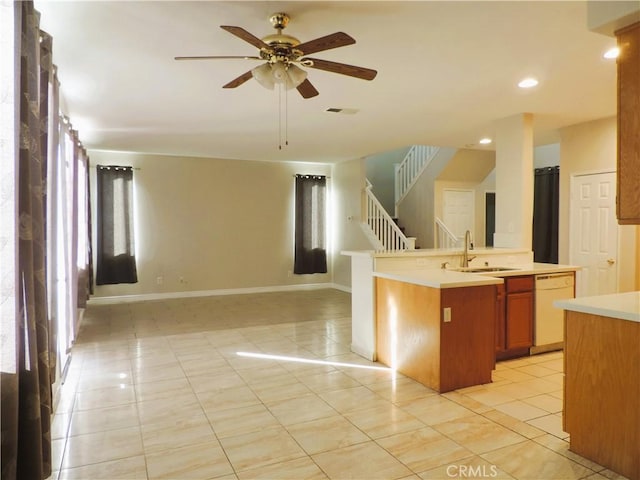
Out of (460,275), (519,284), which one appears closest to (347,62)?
(460,275)

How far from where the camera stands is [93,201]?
23.5ft

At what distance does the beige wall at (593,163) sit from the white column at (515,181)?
1.09 m

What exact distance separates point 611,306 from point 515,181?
2979 mm

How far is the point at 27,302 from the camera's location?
74.2 inches

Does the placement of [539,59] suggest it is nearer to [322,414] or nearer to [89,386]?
[322,414]

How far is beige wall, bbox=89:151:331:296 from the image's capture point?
7523mm

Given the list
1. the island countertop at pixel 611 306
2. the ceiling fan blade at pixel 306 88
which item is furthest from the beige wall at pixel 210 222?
the island countertop at pixel 611 306

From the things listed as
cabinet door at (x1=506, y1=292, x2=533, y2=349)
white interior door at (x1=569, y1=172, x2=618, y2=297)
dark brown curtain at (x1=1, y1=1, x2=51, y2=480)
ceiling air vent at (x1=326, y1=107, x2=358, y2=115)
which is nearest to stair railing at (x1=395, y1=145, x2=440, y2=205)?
white interior door at (x1=569, y1=172, x2=618, y2=297)

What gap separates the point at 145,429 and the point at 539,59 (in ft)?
12.5

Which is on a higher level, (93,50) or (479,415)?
(93,50)

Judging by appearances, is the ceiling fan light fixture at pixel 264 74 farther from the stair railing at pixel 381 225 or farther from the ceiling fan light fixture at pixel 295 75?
the stair railing at pixel 381 225

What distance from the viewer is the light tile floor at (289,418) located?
2293 mm

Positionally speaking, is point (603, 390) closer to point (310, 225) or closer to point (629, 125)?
point (629, 125)

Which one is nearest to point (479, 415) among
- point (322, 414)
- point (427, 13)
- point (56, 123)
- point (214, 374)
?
point (322, 414)
